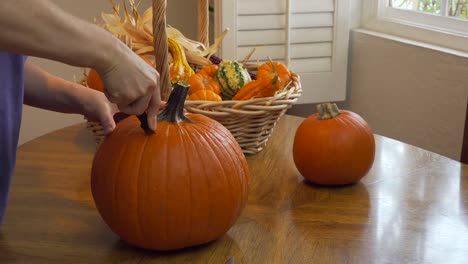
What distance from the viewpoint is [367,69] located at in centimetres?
253

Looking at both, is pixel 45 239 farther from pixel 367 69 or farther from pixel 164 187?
pixel 367 69

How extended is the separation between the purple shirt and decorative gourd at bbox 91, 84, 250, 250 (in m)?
0.20

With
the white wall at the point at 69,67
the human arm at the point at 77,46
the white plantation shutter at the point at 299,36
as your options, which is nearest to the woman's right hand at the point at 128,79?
the human arm at the point at 77,46

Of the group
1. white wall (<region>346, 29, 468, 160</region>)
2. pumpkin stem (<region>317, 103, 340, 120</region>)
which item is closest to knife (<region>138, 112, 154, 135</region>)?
pumpkin stem (<region>317, 103, 340, 120</region>)

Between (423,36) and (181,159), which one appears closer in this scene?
(181,159)

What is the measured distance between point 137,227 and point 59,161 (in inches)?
18.5

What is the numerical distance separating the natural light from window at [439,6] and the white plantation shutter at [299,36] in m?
0.22

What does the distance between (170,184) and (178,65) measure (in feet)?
1.87

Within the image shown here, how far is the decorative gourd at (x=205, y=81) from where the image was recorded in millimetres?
1337

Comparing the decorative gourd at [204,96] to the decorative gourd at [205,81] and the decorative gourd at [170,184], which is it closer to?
the decorative gourd at [205,81]

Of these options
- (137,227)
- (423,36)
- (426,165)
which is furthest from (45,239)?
(423,36)

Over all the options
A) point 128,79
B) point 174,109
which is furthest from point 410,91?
point 128,79

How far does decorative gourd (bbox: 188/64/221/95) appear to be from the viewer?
1.34 m

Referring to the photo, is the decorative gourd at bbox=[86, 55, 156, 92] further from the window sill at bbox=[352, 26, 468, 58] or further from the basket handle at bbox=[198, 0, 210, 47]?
the window sill at bbox=[352, 26, 468, 58]
